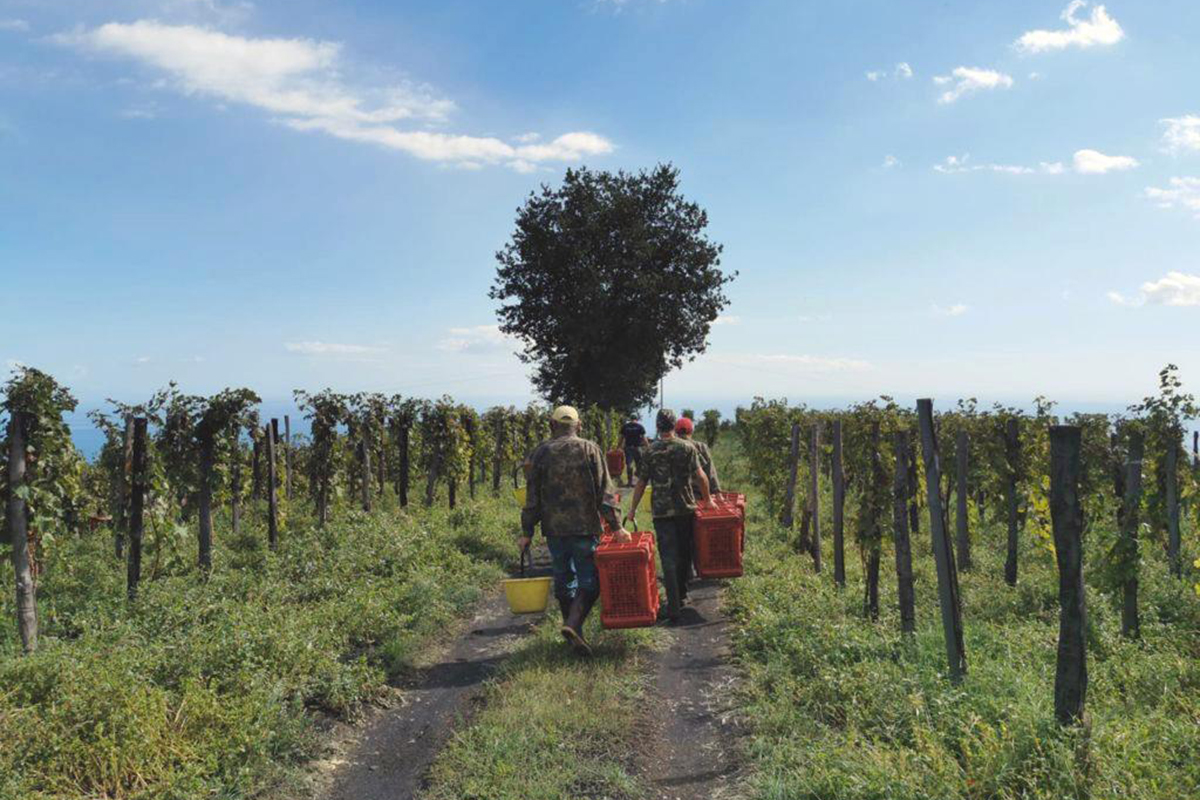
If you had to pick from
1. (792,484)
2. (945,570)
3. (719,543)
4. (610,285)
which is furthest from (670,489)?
(610,285)

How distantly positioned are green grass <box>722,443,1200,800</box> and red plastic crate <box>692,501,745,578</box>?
46 cm

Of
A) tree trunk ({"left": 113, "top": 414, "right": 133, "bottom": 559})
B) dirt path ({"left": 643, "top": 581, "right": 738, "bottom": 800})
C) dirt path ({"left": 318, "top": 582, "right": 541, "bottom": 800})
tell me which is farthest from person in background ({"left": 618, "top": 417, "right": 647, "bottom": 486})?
tree trunk ({"left": 113, "top": 414, "right": 133, "bottom": 559})

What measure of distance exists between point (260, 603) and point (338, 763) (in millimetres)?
3116

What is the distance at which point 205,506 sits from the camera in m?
9.95

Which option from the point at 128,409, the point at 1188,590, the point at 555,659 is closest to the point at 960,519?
the point at 1188,590

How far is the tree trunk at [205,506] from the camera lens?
9672 millimetres

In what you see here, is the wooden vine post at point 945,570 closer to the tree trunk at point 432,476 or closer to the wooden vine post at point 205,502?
the wooden vine post at point 205,502

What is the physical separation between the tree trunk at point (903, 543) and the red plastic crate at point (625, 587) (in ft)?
7.26

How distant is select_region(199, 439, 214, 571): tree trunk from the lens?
967cm

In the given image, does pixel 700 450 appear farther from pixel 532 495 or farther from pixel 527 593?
pixel 527 593

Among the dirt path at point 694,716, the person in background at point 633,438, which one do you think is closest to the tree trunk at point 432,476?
the person in background at point 633,438

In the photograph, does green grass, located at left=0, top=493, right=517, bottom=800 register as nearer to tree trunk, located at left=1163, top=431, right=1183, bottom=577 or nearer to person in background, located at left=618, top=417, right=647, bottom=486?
person in background, located at left=618, top=417, right=647, bottom=486

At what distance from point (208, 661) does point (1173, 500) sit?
11230mm

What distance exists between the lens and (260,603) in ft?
24.7
